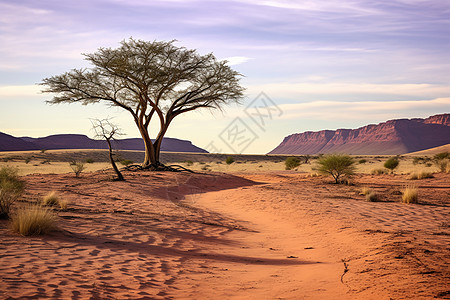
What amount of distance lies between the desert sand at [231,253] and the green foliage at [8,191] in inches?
23.3

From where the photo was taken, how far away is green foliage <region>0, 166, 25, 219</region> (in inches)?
329

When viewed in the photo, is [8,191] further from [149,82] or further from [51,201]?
[149,82]

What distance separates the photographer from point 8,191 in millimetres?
10180

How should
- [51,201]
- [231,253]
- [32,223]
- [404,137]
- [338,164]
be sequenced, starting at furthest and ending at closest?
[404,137] → [338,164] → [51,201] → [231,253] → [32,223]

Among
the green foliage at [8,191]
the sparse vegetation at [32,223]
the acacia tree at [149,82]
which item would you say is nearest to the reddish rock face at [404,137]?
the acacia tree at [149,82]

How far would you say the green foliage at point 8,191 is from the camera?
329 inches

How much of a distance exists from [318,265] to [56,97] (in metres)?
23.3

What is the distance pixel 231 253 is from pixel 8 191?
639 cm

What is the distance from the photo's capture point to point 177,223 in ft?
33.6

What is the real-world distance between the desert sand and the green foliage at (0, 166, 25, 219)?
593mm

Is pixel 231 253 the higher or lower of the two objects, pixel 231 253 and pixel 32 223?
the lower

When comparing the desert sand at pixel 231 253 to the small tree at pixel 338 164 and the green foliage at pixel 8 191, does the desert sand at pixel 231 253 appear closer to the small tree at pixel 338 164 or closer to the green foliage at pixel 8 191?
the green foliage at pixel 8 191

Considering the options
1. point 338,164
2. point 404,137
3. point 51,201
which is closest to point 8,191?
point 51,201

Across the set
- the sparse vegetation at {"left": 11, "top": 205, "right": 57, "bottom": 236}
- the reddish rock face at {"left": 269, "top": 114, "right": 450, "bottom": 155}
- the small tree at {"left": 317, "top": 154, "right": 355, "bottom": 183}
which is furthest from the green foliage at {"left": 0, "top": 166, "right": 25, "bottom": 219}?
the reddish rock face at {"left": 269, "top": 114, "right": 450, "bottom": 155}
